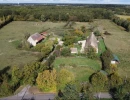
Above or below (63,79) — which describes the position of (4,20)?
below

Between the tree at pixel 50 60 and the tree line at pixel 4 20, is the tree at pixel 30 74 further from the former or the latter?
the tree line at pixel 4 20

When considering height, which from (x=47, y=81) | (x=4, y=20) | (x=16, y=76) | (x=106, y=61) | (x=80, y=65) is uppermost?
→ (x=47, y=81)

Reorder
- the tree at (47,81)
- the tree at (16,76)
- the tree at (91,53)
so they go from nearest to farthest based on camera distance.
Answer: the tree at (47,81) < the tree at (16,76) < the tree at (91,53)

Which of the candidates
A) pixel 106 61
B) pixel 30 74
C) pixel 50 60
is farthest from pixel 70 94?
pixel 50 60

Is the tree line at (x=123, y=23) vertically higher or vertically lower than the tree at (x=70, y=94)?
lower

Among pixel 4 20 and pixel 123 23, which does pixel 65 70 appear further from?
pixel 123 23

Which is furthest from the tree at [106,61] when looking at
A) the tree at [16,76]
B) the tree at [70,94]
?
the tree at [16,76]

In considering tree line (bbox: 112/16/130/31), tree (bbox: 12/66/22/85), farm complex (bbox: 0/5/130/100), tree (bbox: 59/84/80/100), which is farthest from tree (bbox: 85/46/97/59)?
tree line (bbox: 112/16/130/31)

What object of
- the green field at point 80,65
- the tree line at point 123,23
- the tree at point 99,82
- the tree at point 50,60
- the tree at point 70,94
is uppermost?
the tree at point 70,94

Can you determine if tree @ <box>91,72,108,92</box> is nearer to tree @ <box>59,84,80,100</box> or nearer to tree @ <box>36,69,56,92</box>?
tree @ <box>36,69,56,92</box>
